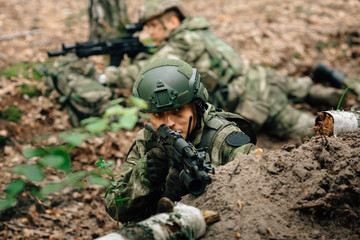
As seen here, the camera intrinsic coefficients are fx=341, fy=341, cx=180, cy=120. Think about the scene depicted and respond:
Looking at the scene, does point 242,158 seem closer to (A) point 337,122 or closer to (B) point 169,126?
(B) point 169,126

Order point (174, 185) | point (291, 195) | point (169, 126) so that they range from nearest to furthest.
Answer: point (291, 195)
point (174, 185)
point (169, 126)

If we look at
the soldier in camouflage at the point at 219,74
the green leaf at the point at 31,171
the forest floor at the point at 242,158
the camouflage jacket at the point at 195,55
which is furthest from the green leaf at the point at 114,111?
the camouflage jacket at the point at 195,55

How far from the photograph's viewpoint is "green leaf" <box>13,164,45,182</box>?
146 centimetres

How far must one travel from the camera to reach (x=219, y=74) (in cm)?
651

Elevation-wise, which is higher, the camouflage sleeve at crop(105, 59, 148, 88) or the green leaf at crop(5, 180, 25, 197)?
the green leaf at crop(5, 180, 25, 197)

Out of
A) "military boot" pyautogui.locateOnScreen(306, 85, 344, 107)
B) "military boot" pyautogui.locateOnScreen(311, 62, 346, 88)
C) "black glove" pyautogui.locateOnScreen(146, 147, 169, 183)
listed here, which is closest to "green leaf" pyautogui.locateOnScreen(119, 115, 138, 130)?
"black glove" pyautogui.locateOnScreen(146, 147, 169, 183)

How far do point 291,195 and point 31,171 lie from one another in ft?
5.52

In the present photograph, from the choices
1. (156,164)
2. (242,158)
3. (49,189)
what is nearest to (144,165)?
(156,164)

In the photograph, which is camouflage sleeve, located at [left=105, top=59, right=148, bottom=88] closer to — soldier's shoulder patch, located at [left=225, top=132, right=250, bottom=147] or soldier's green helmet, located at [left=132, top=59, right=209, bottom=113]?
soldier's green helmet, located at [left=132, top=59, right=209, bottom=113]

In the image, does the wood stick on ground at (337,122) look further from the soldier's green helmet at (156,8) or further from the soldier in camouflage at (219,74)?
the soldier's green helmet at (156,8)

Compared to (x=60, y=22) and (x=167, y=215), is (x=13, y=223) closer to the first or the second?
(x=167, y=215)

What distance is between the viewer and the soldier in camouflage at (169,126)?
114 inches

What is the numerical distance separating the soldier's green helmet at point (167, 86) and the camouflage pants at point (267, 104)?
3329 millimetres

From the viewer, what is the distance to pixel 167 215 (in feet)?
6.94
